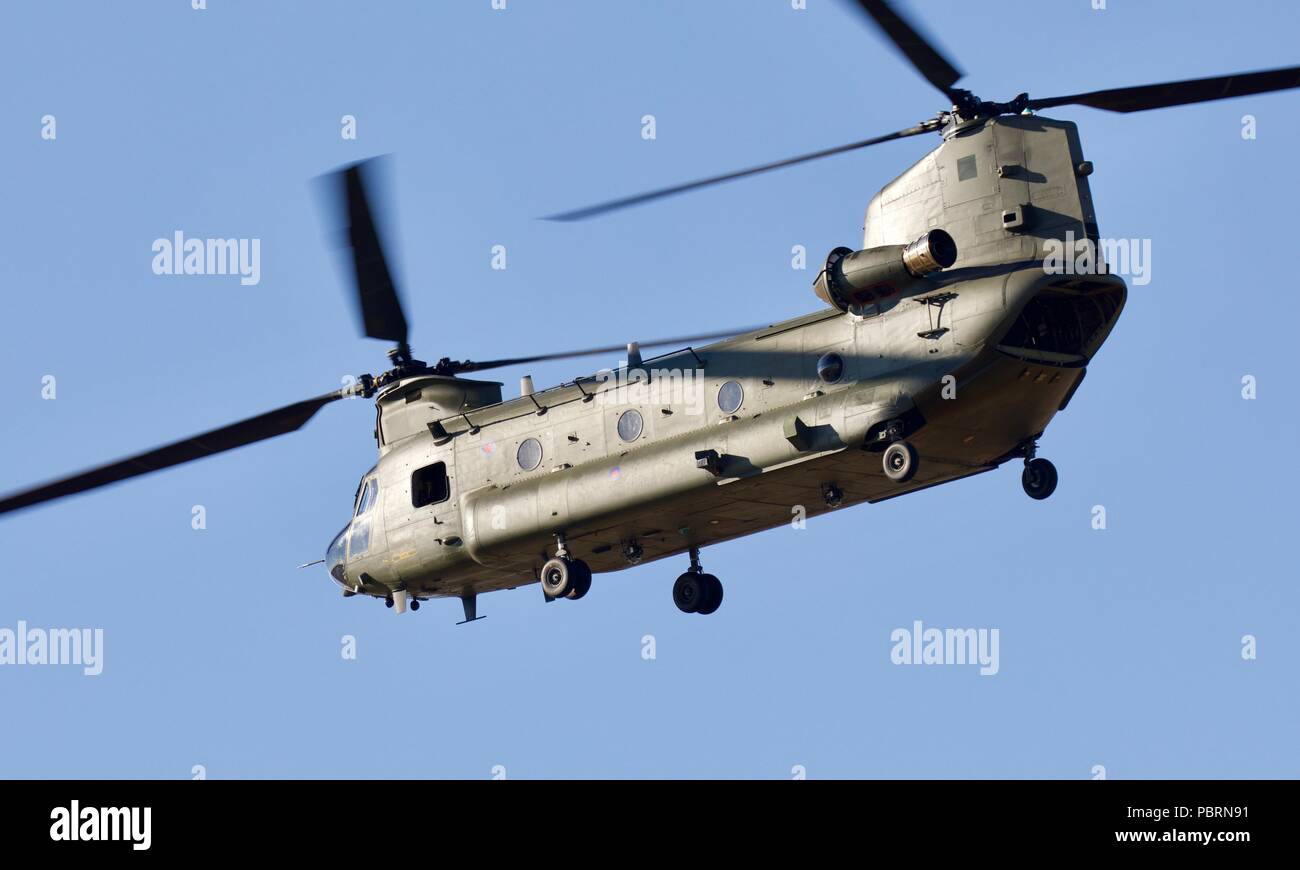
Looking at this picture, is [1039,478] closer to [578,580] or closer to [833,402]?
[833,402]

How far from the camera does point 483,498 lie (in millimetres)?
35219

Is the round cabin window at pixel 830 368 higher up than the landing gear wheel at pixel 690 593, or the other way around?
the round cabin window at pixel 830 368

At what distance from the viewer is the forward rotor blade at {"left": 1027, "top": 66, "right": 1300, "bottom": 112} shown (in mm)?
27969

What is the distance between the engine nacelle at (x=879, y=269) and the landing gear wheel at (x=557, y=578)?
6357 millimetres

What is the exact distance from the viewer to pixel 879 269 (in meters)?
30.4

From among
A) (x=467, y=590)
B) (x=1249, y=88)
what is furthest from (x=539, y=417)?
(x=1249, y=88)

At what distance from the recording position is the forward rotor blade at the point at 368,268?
34.3 m

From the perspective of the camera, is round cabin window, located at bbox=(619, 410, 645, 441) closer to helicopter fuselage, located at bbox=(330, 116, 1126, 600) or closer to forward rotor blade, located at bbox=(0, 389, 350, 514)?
helicopter fuselage, located at bbox=(330, 116, 1126, 600)

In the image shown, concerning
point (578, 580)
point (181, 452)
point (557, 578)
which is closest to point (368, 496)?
point (181, 452)

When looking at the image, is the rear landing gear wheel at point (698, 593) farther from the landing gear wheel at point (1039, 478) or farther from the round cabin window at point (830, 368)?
the landing gear wheel at point (1039, 478)

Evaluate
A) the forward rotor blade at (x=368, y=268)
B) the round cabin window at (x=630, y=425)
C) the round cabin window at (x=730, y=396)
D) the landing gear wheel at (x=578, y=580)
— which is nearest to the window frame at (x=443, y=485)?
the forward rotor blade at (x=368, y=268)

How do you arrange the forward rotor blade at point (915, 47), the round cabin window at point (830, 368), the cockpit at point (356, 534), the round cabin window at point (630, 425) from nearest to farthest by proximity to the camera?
1. the forward rotor blade at point (915, 47)
2. the round cabin window at point (830, 368)
3. the round cabin window at point (630, 425)
4. the cockpit at point (356, 534)

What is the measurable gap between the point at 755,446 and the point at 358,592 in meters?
9.92
